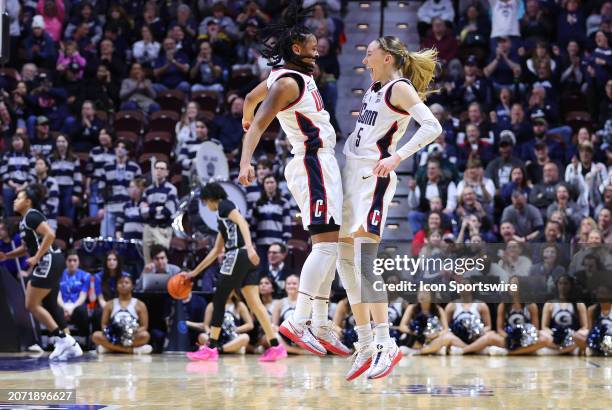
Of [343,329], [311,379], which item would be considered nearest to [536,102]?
[343,329]

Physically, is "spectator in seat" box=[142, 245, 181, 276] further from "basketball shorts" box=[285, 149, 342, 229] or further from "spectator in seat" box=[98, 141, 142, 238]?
"basketball shorts" box=[285, 149, 342, 229]

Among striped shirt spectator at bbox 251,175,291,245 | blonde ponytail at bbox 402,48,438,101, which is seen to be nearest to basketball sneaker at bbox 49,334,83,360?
striped shirt spectator at bbox 251,175,291,245

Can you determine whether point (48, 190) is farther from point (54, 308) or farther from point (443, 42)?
point (443, 42)

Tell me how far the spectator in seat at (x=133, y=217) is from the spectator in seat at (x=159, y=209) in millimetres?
114

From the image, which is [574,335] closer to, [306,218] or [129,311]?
[129,311]

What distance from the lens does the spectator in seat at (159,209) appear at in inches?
531

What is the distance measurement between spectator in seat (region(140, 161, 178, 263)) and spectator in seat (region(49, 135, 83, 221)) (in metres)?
1.40

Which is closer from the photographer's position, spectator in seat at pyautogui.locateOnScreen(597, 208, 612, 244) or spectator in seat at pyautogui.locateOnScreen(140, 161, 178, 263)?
spectator in seat at pyautogui.locateOnScreen(597, 208, 612, 244)

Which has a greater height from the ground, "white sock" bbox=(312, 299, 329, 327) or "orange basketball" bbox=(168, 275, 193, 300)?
"orange basketball" bbox=(168, 275, 193, 300)

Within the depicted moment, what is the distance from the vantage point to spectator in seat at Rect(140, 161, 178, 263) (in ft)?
44.2

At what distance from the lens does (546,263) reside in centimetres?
1124

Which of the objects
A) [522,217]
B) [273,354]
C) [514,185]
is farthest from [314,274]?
[514,185]

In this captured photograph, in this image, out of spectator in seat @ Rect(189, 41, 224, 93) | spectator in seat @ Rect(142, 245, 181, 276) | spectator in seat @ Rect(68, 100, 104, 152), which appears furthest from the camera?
spectator in seat @ Rect(189, 41, 224, 93)

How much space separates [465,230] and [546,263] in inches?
63.3
